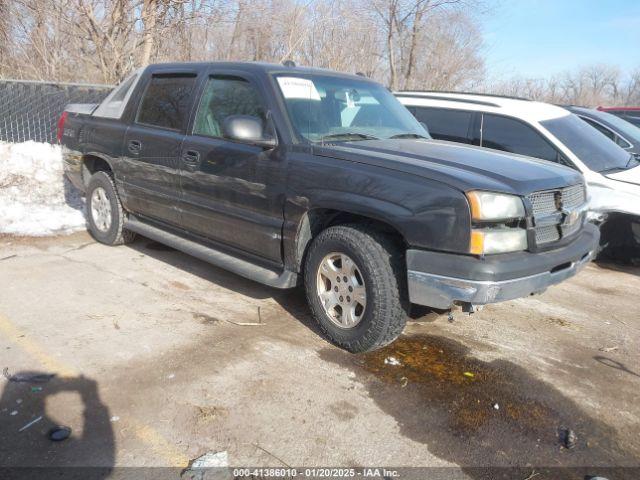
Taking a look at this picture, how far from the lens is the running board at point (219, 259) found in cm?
408

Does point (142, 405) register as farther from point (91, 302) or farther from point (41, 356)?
point (91, 302)

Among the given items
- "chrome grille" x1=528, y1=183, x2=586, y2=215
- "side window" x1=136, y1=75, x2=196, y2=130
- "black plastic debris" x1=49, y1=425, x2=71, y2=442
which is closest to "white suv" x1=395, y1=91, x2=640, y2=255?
"chrome grille" x1=528, y1=183, x2=586, y2=215

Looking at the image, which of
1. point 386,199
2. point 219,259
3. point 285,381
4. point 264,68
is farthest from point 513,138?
point 285,381

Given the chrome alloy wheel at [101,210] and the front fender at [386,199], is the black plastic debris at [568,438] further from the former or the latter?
the chrome alloy wheel at [101,210]

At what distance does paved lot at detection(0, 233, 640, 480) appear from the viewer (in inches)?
109

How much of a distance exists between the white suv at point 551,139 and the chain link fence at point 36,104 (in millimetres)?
5540

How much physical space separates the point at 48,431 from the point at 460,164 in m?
2.80

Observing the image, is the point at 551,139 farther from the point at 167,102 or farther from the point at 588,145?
the point at 167,102

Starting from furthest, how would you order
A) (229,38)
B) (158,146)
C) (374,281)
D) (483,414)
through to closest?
(229,38), (158,146), (374,281), (483,414)

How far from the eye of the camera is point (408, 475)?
2.62m

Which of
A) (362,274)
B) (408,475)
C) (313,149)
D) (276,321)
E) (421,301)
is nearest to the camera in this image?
(408,475)

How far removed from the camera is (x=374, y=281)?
349cm

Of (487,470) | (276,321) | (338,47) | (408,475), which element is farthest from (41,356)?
(338,47)

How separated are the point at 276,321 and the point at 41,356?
164 centimetres
